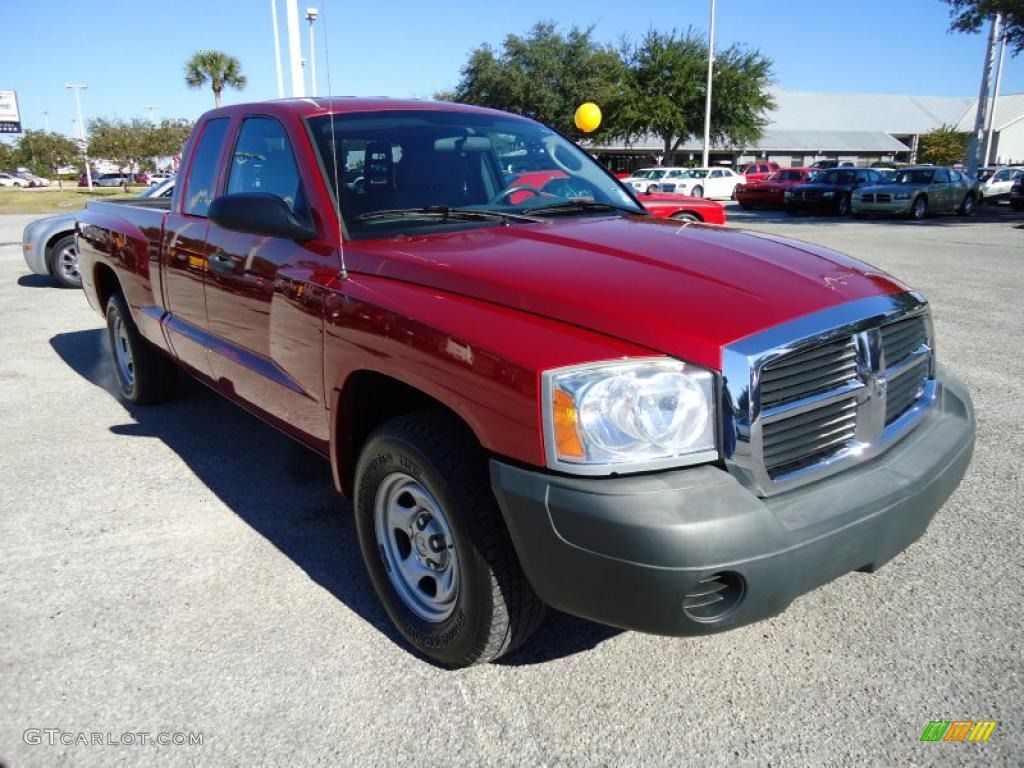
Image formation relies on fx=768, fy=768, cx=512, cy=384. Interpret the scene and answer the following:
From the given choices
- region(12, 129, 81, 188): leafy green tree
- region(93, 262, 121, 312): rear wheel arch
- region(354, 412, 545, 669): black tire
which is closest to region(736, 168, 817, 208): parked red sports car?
region(93, 262, 121, 312): rear wheel arch

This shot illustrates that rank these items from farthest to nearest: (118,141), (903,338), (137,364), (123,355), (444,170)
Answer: (118,141) < (123,355) < (137,364) < (444,170) < (903,338)

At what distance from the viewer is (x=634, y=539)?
1829mm

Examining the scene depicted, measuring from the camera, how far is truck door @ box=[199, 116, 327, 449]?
2799 mm

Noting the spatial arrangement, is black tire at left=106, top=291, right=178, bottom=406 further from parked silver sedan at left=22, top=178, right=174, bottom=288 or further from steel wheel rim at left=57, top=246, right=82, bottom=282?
steel wheel rim at left=57, top=246, right=82, bottom=282

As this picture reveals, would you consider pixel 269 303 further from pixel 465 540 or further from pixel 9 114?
pixel 9 114

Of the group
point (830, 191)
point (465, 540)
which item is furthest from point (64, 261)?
point (830, 191)

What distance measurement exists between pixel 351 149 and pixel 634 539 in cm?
204

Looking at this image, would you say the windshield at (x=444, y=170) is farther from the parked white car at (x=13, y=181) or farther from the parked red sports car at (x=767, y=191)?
the parked white car at (x=13, y=181)

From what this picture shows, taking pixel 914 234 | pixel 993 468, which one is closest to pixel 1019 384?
pixel 993 468

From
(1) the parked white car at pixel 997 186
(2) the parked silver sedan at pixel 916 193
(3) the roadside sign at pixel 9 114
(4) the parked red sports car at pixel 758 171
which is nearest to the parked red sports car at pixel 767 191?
(2) the parked silver sedan at pixel 916 193

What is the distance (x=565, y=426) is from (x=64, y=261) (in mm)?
10533

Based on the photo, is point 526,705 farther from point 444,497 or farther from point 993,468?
point 993,468

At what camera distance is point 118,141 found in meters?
48.8

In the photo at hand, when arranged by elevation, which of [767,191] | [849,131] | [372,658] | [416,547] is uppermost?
[849,131]
